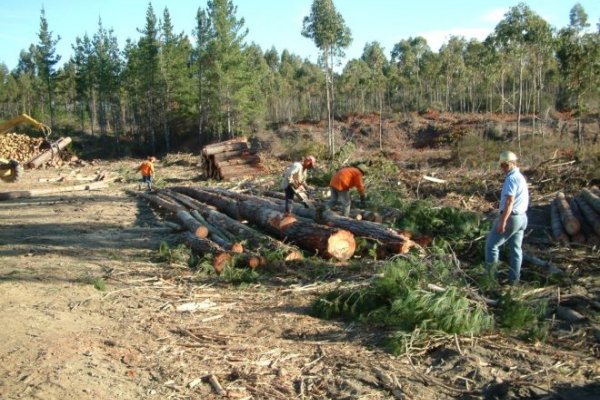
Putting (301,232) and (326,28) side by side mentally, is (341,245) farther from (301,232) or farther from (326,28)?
(326,28)

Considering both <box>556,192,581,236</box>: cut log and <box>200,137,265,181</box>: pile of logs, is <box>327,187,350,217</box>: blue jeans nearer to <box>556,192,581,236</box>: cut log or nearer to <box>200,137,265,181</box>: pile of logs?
<box>556,192,581,236</box>: cut log

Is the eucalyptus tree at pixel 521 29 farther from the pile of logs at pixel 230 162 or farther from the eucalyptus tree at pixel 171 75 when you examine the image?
the eucalyptus tree at pixel 171 75

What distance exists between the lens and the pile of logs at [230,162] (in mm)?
20516

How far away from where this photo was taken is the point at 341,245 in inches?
338

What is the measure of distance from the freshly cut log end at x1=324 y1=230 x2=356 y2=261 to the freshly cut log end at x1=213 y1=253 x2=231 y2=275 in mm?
1559

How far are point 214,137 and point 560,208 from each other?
3293 centimetres

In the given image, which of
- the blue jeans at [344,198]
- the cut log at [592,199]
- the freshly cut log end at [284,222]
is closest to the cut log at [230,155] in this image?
the blue jeans at [344,198]

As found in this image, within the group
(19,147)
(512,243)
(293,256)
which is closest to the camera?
(512,243)

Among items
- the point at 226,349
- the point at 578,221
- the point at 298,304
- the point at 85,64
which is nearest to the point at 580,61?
the point at 578,221

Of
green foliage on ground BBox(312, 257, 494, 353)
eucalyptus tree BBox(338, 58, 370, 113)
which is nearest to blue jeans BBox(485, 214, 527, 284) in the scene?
green foliage on ground BBox(312, 257, 494, 353)

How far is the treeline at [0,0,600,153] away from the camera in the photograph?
1017 inches

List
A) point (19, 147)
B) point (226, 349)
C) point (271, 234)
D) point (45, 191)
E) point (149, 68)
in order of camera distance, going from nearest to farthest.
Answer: point (226, 349) < point (271, 234) < point (45, 191) < point (19, 147) < point (149, 68)

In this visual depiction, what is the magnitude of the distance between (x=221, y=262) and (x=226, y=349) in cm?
303

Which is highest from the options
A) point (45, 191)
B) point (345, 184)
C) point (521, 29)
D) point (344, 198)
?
point (521, 29)
